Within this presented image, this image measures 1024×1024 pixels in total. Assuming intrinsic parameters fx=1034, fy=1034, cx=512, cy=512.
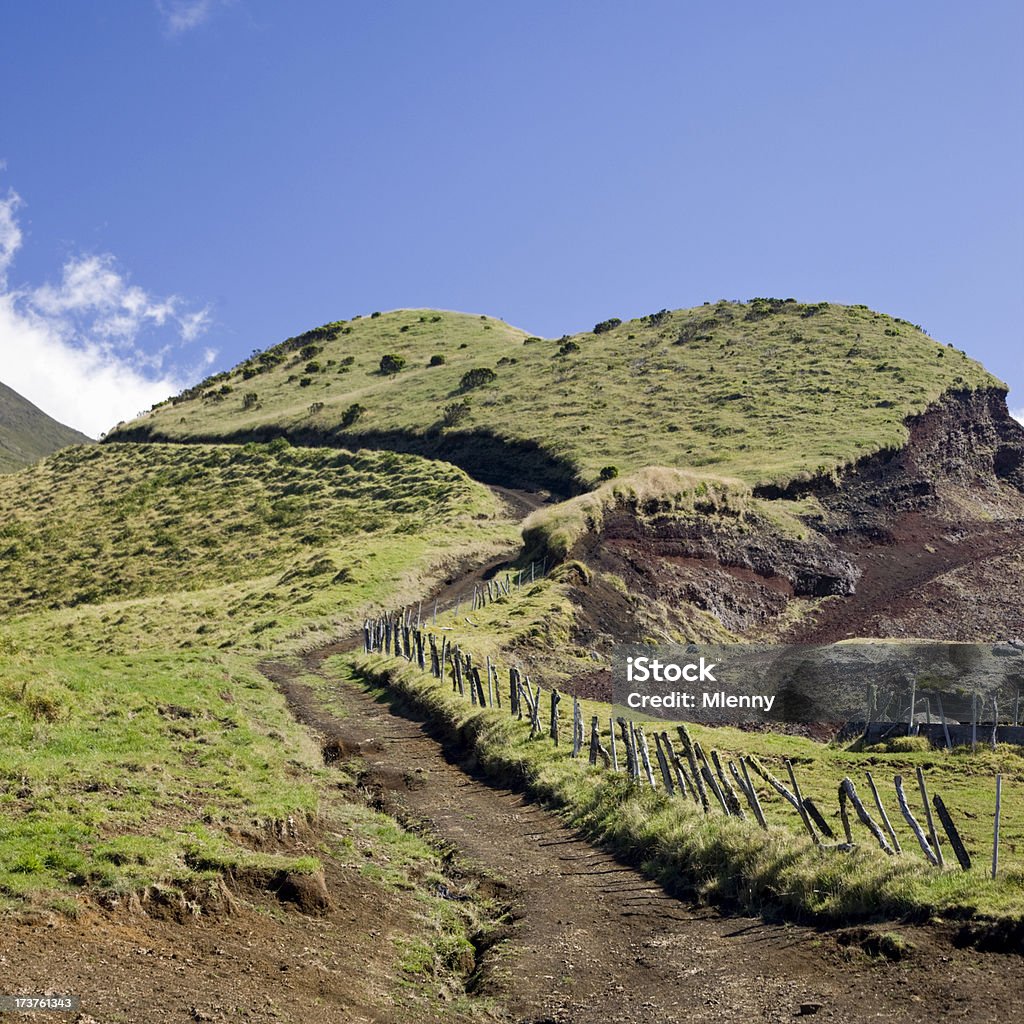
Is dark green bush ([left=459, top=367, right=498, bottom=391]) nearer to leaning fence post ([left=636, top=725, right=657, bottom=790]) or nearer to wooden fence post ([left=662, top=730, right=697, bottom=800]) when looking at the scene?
leaning fence post ([left=636, top=725, right=657, bottom=790])

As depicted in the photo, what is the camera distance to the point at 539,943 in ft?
48.5

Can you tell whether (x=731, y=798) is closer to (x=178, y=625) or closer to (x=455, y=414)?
(x=178, y=625)

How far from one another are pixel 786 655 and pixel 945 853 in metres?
22.7

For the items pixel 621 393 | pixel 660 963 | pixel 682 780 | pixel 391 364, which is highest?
pixel 391 364

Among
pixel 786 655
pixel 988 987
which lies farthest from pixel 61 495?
pixel 988 987

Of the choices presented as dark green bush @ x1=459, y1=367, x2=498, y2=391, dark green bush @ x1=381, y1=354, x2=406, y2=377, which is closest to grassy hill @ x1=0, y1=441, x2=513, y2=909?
dark green bush @ x1=459, y1=367, x2=498, y2=391

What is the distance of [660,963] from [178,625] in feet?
144

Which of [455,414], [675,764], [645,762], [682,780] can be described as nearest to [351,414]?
[455,414]

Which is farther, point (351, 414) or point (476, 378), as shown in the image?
point (476, 378)

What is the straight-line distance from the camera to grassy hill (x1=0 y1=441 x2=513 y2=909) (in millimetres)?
15117

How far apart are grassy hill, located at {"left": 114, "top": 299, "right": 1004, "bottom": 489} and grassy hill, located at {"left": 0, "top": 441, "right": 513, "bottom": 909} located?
7411 millimetres

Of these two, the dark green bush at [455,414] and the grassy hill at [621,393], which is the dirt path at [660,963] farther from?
the dark green bush at [455,414]

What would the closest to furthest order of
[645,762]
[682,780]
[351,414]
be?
[682,780] < [645,762] < [351,414]

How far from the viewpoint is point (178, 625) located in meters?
53.5
